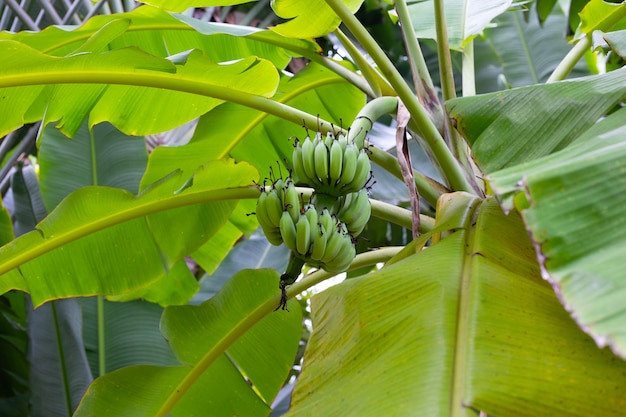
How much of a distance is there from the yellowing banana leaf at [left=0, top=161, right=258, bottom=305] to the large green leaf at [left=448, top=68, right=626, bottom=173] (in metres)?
0.46

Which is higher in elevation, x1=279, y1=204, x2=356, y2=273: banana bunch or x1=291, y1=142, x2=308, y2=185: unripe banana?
x1=291, y1=142, x2=308, y2=185: unripe banana

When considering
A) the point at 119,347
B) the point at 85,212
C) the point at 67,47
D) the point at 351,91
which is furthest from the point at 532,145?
the point at 119,347

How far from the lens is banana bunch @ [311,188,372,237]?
0.92 metres

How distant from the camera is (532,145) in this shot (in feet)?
2.85

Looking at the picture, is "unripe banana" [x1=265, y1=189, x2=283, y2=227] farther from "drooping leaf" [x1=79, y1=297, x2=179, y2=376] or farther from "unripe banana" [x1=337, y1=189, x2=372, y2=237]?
"drooping leaf" [x1=79, y1=297, x2=179, y2=376]

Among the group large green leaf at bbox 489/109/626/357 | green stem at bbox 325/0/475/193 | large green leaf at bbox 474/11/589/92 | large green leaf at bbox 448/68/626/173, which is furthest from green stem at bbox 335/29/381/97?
large green leaf at bbox 474/11/589/92

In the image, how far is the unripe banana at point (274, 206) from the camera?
36.2 inches

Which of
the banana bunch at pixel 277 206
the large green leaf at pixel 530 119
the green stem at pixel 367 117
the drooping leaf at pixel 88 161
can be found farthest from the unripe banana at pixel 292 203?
the drooping leaf at pixel 88 161

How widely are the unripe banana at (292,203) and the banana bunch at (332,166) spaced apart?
0.07 ft

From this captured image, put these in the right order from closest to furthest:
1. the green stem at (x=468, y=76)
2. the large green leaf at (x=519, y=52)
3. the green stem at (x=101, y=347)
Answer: the green stem at (x=468, y=76) → the green stem at (x=101, y=347) → the large green leaf at (x=519, y=52)

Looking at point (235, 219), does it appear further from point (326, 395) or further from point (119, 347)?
point (326, 395)

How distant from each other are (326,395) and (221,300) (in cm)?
62

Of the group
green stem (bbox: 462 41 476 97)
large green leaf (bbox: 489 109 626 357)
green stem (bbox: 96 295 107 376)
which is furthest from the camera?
green stem (bbox: 96 295 107 376)

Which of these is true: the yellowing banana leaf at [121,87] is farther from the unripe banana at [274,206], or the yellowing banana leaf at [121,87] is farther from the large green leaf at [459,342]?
the large green leaf at [459,342]
